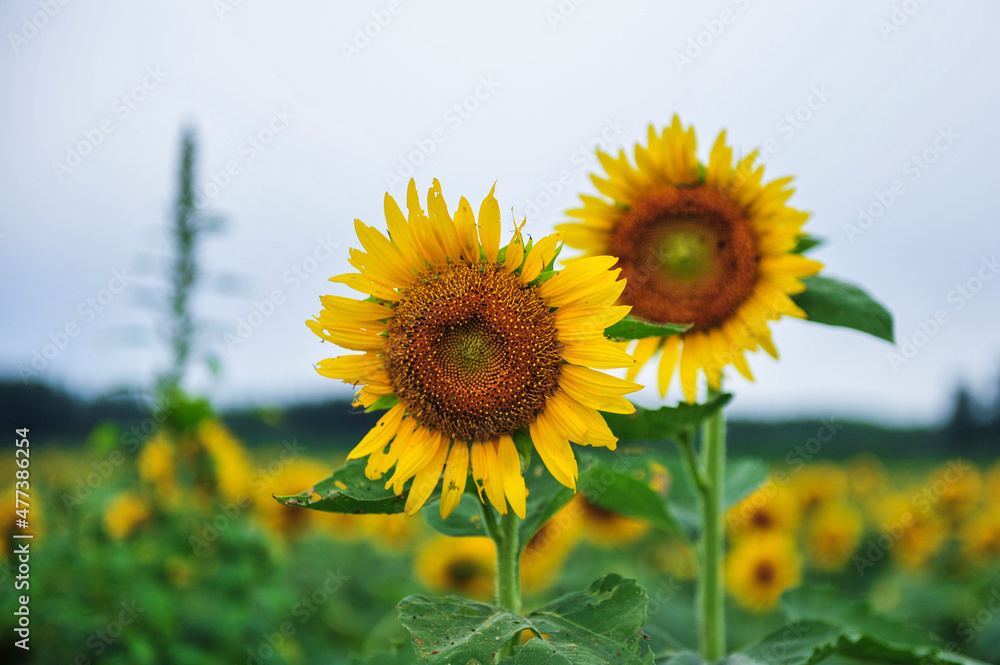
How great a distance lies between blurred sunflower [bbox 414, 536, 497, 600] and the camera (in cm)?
546

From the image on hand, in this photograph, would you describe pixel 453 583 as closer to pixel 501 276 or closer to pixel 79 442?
pixel 79 442

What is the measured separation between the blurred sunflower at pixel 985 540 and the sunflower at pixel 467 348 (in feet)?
17.4

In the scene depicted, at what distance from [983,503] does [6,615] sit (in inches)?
324

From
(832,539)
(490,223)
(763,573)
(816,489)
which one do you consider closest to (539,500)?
(490,223)

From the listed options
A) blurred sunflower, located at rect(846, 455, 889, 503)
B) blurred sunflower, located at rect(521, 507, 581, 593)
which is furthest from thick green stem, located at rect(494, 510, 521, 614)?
blurred sunflower, located at rect(846, 455, 889, 503)

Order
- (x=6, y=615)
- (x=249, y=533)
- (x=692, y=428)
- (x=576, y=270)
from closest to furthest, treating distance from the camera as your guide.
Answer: (x=576, y=270) < (x=692, y=428) < (x=6, y=615) < (x=249, y=533)

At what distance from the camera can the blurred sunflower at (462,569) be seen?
17.9 feet

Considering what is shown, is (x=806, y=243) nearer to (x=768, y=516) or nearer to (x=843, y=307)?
(x=843, y=307)

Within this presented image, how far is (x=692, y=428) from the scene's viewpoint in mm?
2090

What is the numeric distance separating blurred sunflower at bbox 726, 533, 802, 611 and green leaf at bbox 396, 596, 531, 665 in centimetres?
475

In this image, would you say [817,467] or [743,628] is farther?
[817,467]

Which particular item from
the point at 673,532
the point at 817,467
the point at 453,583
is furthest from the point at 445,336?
the point at 817,467

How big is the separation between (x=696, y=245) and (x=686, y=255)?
0.05 metres

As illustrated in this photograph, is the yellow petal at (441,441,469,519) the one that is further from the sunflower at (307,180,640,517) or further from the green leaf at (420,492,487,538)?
the green leaf at (420,492,487,538)
